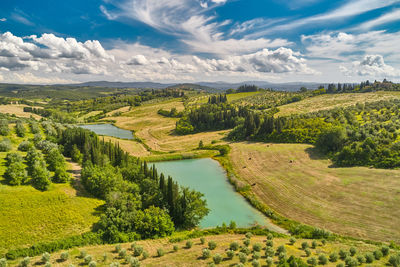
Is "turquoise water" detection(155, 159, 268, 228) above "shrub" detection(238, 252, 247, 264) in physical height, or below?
below

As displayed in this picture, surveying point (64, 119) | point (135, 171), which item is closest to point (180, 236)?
point (135, 171)

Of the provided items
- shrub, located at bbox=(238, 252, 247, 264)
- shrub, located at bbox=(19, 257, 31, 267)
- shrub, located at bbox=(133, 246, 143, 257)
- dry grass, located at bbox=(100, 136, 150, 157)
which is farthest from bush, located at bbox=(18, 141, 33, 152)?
shrub, located at bbox=(238, 252, 247, 264)

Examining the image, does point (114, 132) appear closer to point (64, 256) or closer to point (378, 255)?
point (64, 256)

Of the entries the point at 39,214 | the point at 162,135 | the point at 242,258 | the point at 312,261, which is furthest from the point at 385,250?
the point at 162,135

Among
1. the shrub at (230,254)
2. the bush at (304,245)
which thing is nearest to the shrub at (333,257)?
the bush at (304,245)

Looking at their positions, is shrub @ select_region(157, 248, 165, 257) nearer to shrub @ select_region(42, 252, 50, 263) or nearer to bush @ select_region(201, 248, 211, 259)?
bush @ select_region(201, 248, 211, 259)

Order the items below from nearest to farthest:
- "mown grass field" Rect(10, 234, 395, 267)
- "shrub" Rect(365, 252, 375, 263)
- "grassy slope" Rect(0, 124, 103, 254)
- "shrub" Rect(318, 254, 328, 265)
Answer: "shrub" Rect(318, 254, 328, 265) → "mown grass field" Rect(10, 234, 395, 267) → "shrub" Rect(365, 252, 375, 263) → "grassy slope" Rect(0, 124, 103, 254)
